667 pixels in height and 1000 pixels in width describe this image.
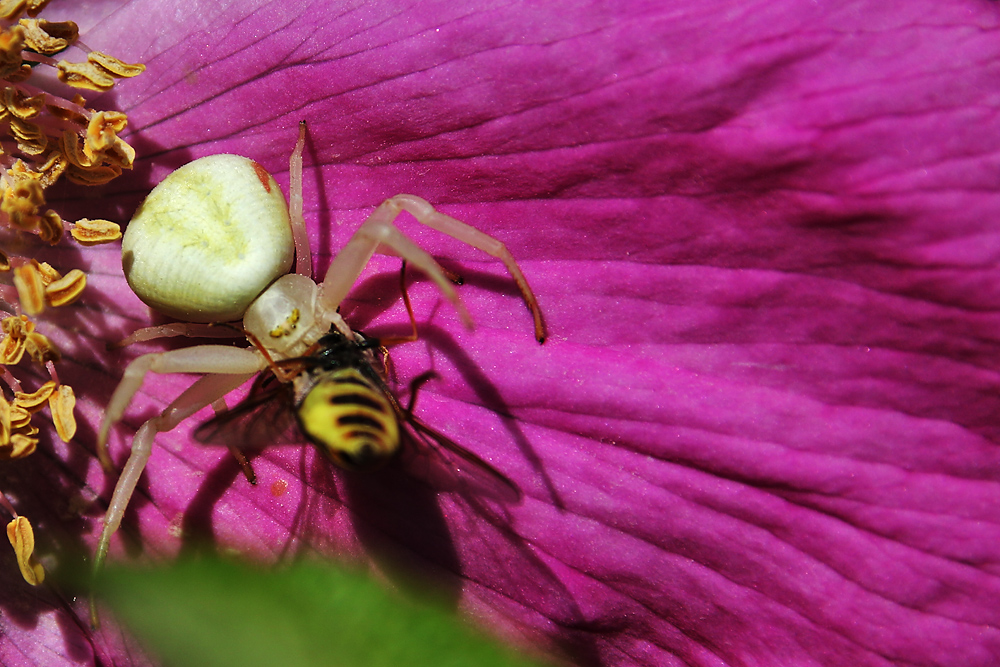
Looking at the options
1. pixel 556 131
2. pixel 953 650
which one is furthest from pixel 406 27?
pixel 953 650

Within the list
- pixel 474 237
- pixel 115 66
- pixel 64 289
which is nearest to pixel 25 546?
pixel 64 289

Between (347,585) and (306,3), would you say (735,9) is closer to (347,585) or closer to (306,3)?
(306,3)

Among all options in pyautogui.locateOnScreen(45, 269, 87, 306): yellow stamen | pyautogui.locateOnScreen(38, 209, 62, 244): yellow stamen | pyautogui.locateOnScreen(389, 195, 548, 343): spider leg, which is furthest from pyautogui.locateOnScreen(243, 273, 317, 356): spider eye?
pyautogui.locateOnScreen(38, 209, 62, 244): yellow stamen

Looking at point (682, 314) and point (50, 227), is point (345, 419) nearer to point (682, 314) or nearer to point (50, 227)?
point (682, 314)

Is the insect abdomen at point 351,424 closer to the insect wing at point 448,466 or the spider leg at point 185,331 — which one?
the insect wing at point 448,466

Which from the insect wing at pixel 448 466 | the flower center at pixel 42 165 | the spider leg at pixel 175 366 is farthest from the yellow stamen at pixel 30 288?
the insect wing at pixel 448 466
